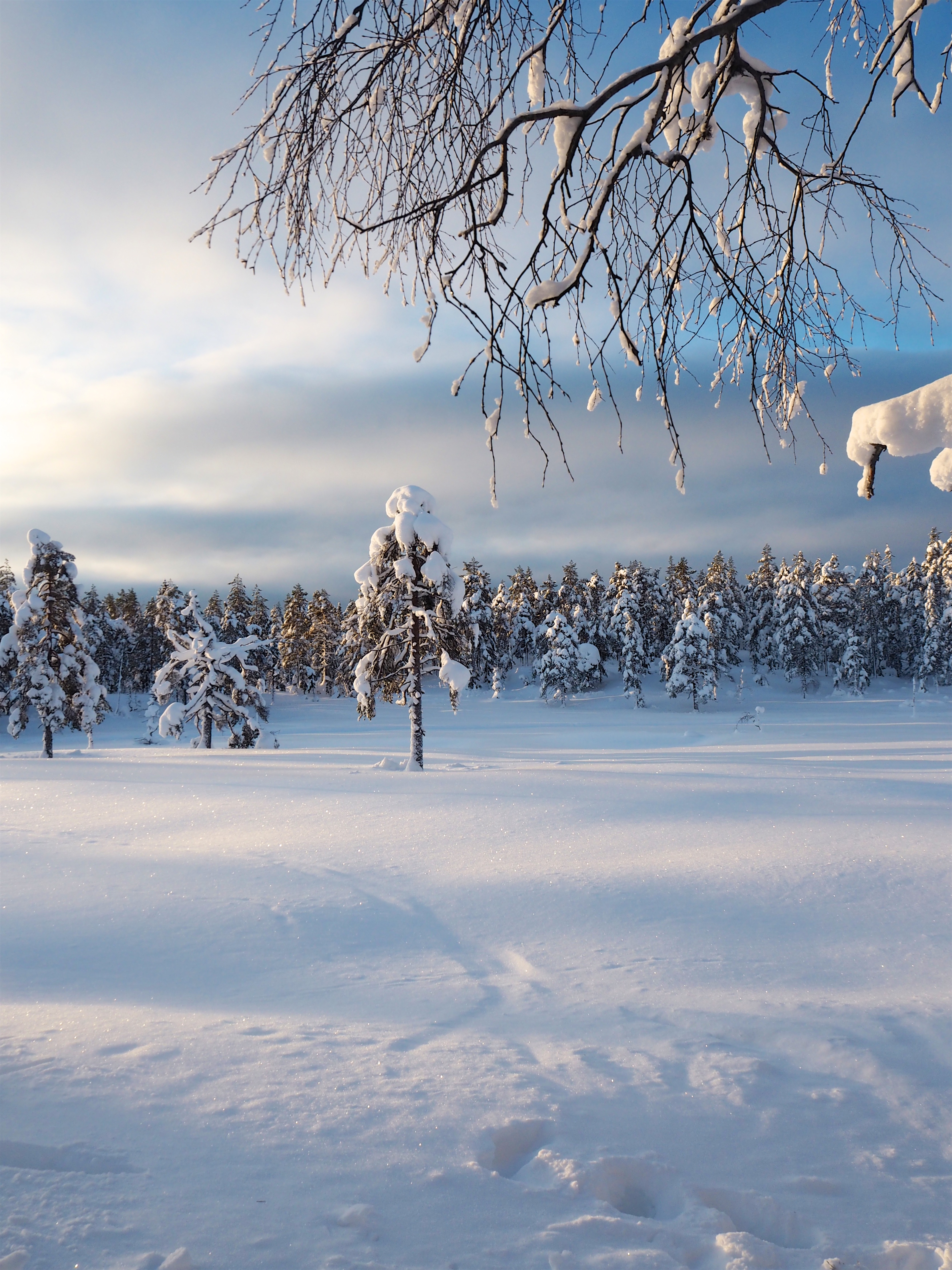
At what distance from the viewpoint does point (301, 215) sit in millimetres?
2977

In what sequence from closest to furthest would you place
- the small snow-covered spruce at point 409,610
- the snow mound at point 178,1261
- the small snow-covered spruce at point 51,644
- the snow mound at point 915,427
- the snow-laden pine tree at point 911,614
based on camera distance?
the snow mound at point 178,1261 → the snow mound at point 915,427 → the small snow-covered spruce at point 409,610 → the small snow-covered spruce at point 51,644 → the snow-laden pine tree at point 911,614

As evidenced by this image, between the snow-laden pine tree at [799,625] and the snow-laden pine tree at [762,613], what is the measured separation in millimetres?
5308

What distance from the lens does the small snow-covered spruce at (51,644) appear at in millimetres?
29547

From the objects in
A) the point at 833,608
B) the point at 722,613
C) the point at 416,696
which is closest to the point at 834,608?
the point at 833,608

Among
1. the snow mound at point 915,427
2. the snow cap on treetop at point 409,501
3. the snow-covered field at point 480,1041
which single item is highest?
the snow cap on treetop at point 409,501

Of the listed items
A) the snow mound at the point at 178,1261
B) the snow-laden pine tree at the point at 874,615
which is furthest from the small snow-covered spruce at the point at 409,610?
the snow-laden pine tree at the point at 874,615

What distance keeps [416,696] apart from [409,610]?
9.23 feet

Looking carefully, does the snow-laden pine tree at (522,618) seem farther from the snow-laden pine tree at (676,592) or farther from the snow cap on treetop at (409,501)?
the snow cap on treetop at (409,501)

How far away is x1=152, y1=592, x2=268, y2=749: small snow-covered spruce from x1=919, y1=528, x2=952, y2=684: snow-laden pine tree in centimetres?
5578

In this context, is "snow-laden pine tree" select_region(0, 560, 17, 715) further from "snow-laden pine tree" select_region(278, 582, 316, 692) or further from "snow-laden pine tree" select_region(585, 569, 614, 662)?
"snow-laden pine tree" select_region(585, 569, 614, 662)

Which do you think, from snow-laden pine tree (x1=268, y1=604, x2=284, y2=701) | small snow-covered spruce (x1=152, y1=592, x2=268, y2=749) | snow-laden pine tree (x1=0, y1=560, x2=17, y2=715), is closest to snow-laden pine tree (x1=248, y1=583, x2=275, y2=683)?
snow-laden pine tree (x1=268, y1=604, x2=284, y2=701)

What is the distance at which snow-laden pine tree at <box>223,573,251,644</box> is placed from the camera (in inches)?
2835

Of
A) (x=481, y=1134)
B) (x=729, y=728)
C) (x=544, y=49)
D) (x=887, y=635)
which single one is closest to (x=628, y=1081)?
(x=481, y=1134)

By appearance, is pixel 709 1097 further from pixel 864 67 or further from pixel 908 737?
pixel 908 737
